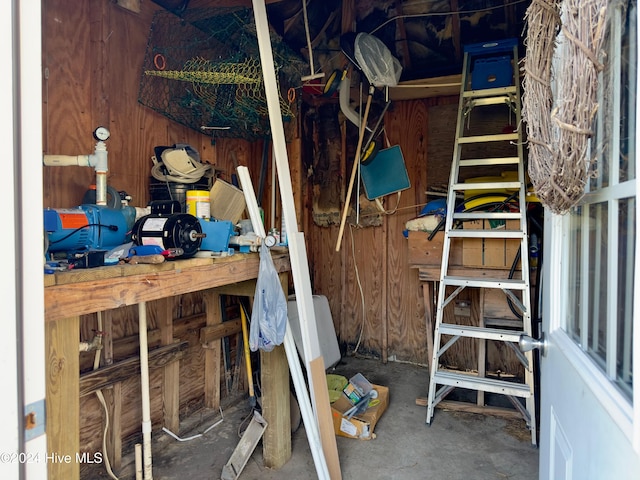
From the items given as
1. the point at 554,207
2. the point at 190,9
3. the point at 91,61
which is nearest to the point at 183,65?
the point at 190,9

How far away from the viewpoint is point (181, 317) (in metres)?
2.45

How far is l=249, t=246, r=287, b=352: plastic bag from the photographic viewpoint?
174 centimetres

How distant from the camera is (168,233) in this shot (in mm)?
1515

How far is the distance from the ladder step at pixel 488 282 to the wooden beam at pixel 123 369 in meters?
1.69

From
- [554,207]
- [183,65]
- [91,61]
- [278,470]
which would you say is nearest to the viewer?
[554,207]

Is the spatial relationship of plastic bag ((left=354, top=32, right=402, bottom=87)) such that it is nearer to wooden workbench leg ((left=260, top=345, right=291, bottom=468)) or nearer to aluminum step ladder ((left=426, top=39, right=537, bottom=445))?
aluminum step ladder ((left=426, top=39, right=537, bottom=445))

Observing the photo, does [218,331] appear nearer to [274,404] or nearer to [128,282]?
[274,404]

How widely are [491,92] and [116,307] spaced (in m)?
2.57

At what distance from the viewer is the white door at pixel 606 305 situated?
63 centimetres

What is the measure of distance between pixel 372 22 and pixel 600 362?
9.70 feet

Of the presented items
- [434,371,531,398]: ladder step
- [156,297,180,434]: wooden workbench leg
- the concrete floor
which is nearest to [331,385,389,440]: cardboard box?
the concrete floor

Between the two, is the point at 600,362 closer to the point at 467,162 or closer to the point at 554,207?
the point at 554,207

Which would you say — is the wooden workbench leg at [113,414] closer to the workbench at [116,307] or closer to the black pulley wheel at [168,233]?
the workbench at [116,307]

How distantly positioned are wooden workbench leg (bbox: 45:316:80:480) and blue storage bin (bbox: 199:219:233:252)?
0.71 metres
